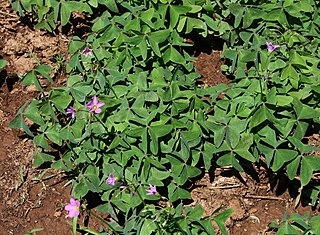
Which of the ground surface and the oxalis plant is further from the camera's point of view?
the ground surface

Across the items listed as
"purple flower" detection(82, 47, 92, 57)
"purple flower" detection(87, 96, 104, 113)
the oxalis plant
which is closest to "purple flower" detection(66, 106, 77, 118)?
the oxalis plant

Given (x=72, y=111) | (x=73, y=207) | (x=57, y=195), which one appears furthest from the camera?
(x=57, y=195)

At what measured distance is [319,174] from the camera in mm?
3152

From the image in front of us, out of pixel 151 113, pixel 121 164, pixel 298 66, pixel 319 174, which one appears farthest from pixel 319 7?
pixel 121 164

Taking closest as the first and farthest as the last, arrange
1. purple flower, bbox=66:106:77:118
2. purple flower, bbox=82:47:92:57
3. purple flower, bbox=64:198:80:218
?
1. purple flower, bbox=64:198:80:218
2. purple flower, bbox=66:106:77:118
3. purple flower, bbox=82:47:92:57

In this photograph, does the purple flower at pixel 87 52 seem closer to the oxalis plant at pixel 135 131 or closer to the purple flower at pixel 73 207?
the oxalis plant at pixel 135 131

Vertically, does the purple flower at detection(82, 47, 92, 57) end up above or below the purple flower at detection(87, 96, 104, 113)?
above

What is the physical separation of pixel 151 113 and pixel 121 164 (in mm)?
313

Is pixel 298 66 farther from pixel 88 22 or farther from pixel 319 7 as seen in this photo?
pixel 88 22

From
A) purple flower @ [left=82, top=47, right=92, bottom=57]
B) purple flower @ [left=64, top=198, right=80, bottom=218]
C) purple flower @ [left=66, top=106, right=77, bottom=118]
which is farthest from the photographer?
purple flower @ [left=82, top=47, right=92, bottom=57]

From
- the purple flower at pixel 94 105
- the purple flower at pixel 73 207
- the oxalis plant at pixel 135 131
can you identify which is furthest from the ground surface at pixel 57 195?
the purple flower at pixel 94 105

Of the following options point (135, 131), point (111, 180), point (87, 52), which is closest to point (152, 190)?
point (111, 180)

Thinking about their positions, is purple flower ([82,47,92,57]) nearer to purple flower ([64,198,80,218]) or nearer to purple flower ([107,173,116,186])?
purple flower ([107,173,116,186])

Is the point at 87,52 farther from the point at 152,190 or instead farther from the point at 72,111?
the point at 152,190
